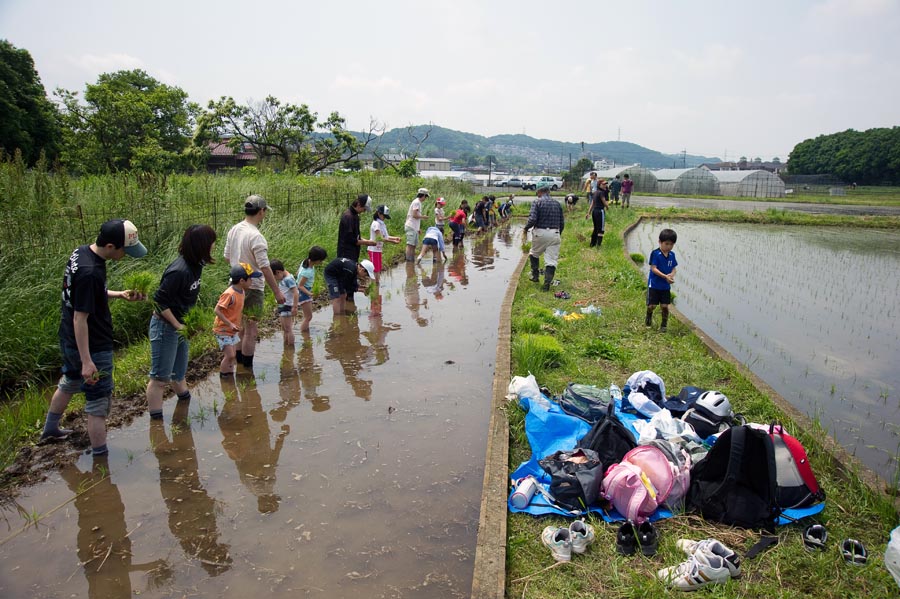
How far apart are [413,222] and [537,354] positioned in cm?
736

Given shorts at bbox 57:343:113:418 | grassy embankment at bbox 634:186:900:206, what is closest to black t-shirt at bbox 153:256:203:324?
shorts at bbox 57:343:113:418

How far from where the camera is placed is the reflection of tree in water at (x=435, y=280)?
1076 centimetres

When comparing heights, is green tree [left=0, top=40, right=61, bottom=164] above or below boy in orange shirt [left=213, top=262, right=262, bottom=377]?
above

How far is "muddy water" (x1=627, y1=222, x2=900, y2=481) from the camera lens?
5.70 meters

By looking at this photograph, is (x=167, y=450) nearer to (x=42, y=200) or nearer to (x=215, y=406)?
(x=215, y=406)

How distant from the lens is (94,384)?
13.9 ft

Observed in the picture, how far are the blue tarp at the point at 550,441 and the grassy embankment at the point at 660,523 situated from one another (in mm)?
73

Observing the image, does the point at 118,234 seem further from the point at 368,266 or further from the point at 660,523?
the point at 368,266

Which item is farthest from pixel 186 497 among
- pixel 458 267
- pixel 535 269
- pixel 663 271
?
pixel 458 267

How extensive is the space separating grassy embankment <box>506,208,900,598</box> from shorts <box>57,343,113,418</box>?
3.18 meters

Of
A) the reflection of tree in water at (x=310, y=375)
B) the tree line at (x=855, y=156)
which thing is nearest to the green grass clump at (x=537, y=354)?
the reflection of tree in water at (x=310, y=375)

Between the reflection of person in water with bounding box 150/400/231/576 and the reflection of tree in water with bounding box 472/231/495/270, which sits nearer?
the reflection of person in water with bounding box 150/400/231/576

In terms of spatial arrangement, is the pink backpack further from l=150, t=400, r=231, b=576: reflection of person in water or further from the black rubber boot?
the black rubber boot

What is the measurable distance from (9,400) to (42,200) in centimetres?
278
